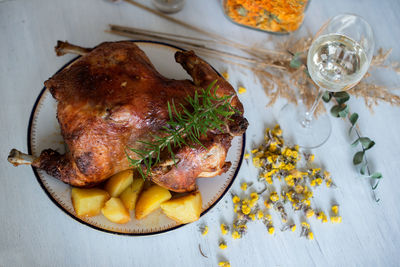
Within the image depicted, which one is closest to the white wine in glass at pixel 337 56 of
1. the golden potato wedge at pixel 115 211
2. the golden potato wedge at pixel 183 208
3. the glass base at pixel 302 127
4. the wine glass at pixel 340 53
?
the wine glass at pixel 340 53

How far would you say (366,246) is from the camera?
1.85 m

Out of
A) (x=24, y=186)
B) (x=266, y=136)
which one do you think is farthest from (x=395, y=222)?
(x=24, y=186)

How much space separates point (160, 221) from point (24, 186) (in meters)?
0.75

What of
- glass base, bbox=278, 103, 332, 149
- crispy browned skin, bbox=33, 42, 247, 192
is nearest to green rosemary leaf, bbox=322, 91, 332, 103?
glass base, bbox=278, 103, 332, 149

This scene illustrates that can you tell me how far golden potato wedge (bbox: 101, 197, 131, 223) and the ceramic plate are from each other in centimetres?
3

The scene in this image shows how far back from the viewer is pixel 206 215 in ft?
5.90

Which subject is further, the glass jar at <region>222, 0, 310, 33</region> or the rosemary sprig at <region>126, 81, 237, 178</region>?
the glass jar at <region>222, 0, 310, 33</region>

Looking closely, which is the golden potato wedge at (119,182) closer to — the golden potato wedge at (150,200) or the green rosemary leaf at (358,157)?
the golden potato wedge at (150,200)

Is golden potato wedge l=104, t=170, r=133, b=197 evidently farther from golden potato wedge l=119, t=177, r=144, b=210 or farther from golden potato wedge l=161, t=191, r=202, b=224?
golden potato wedge l=161, t=191, r=202, b=224

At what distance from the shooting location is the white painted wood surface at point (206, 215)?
1.72m

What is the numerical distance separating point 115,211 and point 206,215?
1.64 feet

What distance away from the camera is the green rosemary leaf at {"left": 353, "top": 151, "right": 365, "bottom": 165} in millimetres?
1888

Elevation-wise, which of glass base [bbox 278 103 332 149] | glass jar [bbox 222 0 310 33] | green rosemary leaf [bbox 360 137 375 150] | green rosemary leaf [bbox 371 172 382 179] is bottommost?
green rosemary leaf [bbox 371 172 382 179]

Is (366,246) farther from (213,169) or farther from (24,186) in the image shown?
(24,186)
